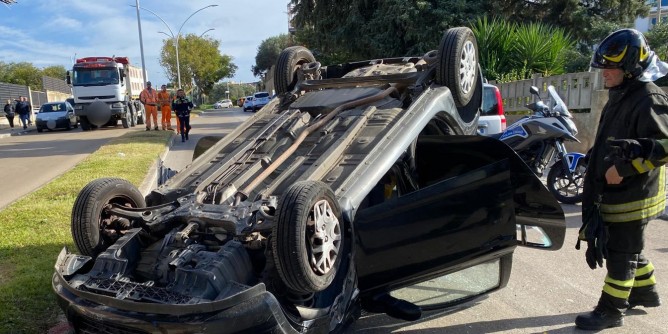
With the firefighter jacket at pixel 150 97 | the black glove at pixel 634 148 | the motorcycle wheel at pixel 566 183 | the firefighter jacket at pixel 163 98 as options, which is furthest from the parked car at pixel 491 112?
the firefighter jacket at pixel 150 97

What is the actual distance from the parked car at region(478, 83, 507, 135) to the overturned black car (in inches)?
164

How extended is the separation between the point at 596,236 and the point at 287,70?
10.3ft

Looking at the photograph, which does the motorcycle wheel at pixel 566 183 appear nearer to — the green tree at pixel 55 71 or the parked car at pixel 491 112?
the parked car at pixel 491 112

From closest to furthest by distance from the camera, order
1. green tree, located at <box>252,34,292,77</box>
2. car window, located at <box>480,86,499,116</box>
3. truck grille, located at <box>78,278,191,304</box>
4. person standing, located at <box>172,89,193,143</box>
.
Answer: truck grille, located at <box>78,278,191,304</box> → car window, located at <box>480,86,499,116</box> → person standing, located at <box>172,89,193,143</box> → green tree, located at <box>252,34,292,77</box>

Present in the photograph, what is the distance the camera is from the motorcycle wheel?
274 inches

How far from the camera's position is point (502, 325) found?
3619 millimetres

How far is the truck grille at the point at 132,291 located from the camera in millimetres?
2560

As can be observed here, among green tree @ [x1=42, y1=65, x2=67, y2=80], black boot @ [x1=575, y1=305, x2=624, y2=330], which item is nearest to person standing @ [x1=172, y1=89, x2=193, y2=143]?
black boot @ [x1=575, y1=305, x2=624, y2=330]

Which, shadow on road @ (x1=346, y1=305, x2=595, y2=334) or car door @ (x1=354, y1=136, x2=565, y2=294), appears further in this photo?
shadow on road @ (x1=346, y1=305, x2=595, y2=334)

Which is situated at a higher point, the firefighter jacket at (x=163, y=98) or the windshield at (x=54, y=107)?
the firefighter jacket at (x=163, y=98)

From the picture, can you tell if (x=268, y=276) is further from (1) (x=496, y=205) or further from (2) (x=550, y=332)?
(2) (x=550, y=332)

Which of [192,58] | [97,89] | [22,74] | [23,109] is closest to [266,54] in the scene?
[192,58]

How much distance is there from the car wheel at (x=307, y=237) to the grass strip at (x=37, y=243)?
79.8 inches

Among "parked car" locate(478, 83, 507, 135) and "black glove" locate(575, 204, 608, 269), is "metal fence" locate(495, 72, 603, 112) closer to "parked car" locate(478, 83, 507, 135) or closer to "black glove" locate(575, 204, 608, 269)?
"parked car" locate(478, 83, 507, 135)
